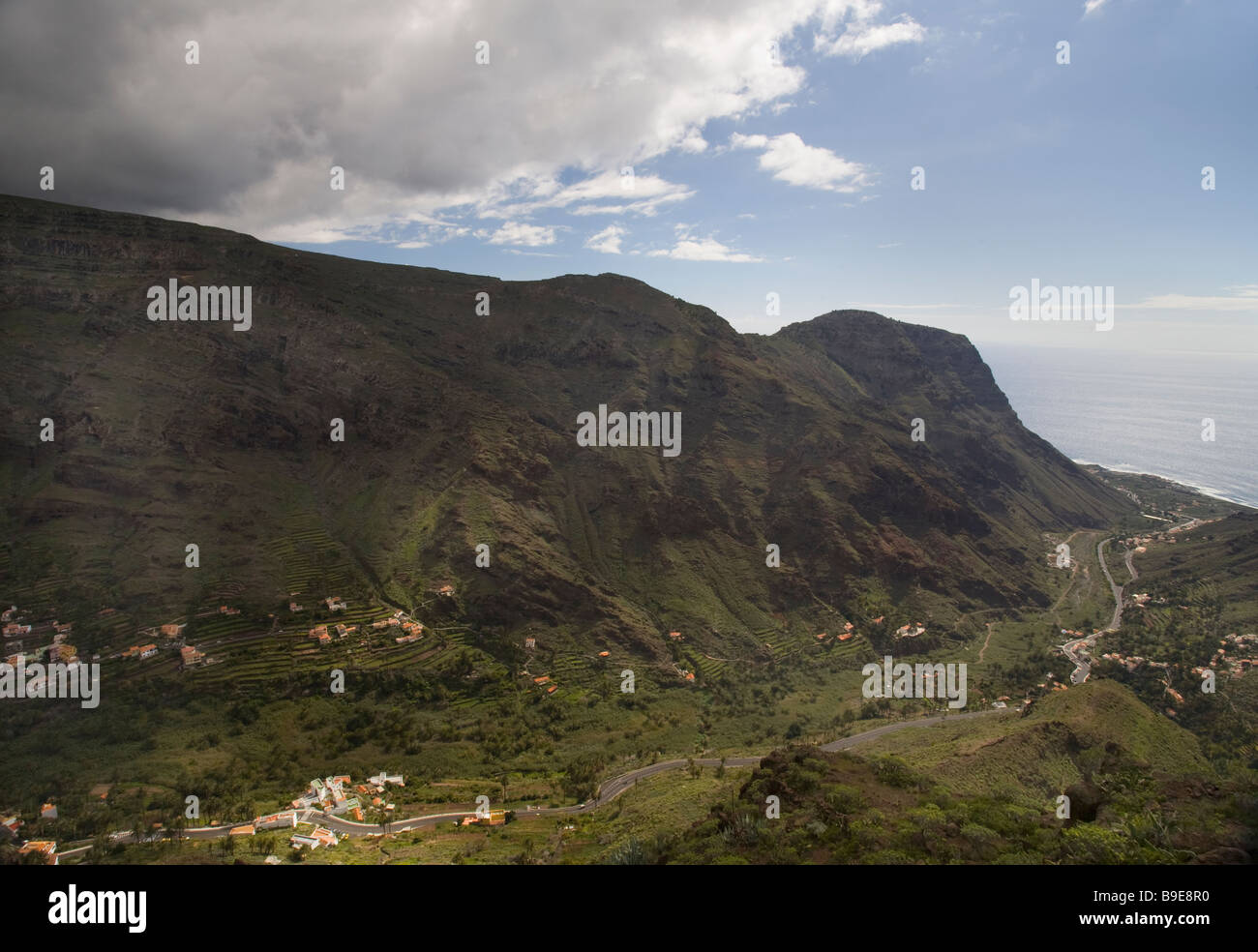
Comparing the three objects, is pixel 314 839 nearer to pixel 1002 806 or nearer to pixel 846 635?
pixel 1002 806

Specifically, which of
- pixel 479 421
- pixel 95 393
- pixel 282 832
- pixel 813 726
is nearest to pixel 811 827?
pixel 282 832

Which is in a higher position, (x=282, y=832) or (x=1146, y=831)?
(x=1146, y=831)

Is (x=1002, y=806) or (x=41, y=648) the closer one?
(x=1002, y=806)

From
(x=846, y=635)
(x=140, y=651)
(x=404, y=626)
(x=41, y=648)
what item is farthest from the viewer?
(x=846, y=635)

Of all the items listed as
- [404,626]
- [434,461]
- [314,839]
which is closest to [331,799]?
[314,839]

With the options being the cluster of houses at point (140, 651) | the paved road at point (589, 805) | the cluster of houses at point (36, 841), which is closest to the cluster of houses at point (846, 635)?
the paved road at point (589, 805)

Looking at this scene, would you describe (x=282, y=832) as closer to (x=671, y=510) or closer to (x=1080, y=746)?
(x=1080, y=746)

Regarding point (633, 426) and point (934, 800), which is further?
point (633, 426)

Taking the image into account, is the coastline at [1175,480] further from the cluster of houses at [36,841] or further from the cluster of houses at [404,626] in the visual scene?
the cluster of houses at [36,841]
